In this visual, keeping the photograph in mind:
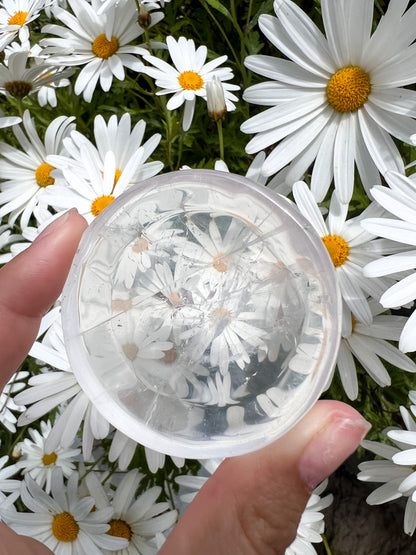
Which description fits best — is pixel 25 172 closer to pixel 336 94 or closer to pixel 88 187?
pixel 88 187

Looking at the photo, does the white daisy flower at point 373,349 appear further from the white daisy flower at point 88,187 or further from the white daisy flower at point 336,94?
the white daisy flower at point 88,187

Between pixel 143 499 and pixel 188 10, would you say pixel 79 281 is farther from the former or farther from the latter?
pixel 188 10

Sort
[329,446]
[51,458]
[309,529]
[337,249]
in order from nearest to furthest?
[329,446] < [337,249] < [309,529] < [51,458]

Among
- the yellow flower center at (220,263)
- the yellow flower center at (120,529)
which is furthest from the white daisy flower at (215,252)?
the yellow flower center at (120,529)

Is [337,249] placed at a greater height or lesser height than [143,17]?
lesser

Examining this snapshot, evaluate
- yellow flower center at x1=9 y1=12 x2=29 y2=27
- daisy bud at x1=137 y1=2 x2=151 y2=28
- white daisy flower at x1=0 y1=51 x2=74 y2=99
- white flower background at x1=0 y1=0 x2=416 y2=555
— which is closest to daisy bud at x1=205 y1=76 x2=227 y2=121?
white flower background at x1=0 y1=0 x2=416 y2=555

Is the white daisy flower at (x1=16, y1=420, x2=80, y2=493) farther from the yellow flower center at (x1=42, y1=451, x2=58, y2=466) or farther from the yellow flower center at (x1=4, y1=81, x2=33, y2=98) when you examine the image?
the yellow flower center at (x1=4, y1=81, x2=33, y2=98)

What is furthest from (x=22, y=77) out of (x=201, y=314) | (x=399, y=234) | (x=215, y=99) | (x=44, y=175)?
(x=399, y=234)
